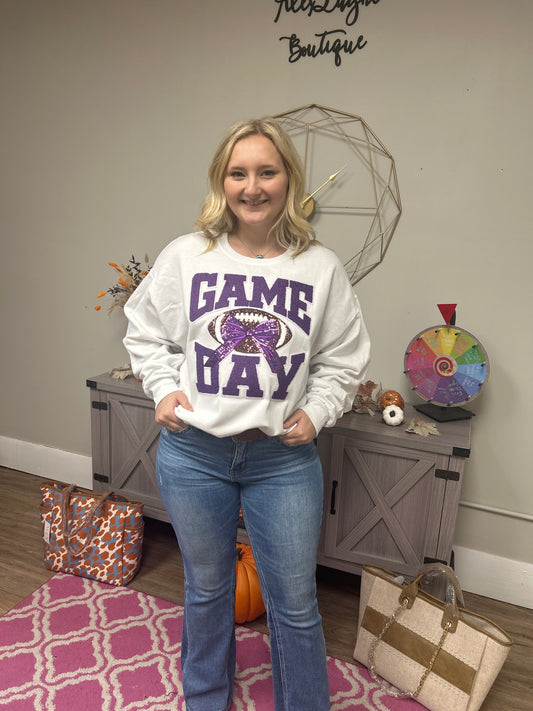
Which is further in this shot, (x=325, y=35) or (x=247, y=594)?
(x=325, y=35)

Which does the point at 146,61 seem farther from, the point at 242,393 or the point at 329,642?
the point at 329,642

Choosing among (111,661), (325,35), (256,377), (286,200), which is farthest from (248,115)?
(111,661)

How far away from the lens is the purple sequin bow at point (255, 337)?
1.29m

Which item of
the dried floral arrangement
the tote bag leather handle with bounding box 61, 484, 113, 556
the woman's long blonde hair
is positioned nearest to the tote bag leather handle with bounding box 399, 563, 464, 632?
the woman's long blonde hair

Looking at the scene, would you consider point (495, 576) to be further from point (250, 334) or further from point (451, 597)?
point (250, 334)

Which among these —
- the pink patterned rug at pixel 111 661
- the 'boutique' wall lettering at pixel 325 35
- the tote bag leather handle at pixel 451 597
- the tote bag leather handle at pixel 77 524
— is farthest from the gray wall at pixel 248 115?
the pink patterned rug at pixel 111 661

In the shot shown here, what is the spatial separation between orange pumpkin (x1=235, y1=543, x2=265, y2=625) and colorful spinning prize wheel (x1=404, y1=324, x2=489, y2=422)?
821mm

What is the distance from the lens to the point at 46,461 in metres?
2.96

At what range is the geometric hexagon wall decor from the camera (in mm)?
2057

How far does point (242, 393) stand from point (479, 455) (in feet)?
4.04

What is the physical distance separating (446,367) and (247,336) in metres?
0.94

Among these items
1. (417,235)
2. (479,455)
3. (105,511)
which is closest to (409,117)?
(417,235)

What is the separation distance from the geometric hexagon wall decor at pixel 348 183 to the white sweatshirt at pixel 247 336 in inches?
29.8

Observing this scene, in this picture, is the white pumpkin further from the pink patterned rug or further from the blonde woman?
the pink patterned rug
